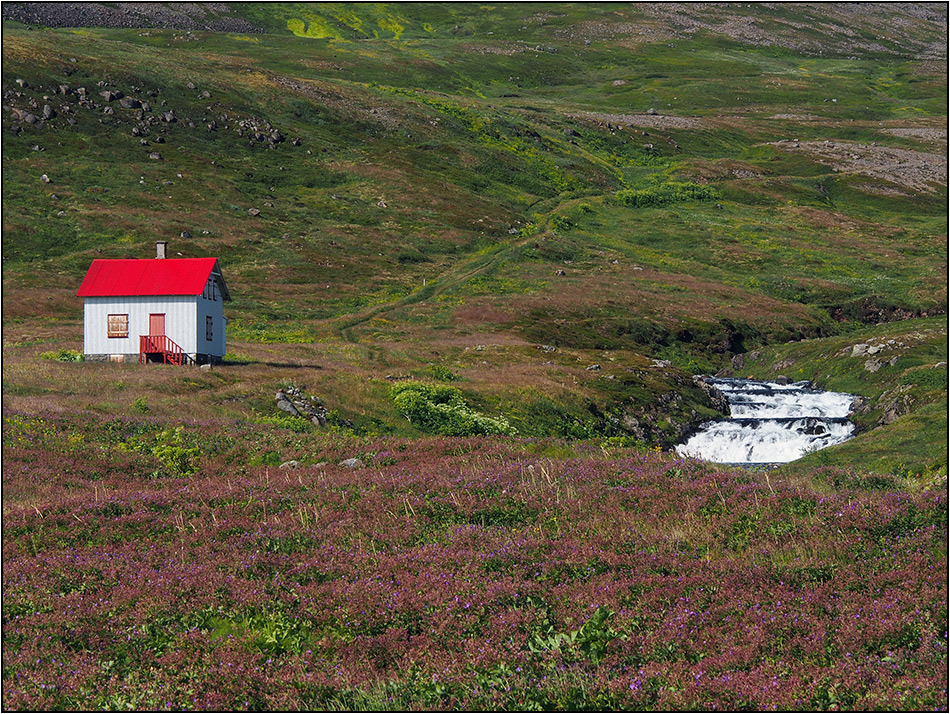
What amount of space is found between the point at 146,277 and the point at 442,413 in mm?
26474

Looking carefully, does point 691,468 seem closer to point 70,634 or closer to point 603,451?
point 603,451

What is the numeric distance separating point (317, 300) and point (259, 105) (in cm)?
8106

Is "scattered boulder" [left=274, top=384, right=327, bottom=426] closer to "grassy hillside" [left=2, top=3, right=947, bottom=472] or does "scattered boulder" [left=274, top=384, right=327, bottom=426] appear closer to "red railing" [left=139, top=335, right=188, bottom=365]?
"grassy hillside" [left=2, top=3, right=947, bottom=472]

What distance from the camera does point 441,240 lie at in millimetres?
120500

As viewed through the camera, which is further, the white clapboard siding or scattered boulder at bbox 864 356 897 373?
scattered boulder at bbox 864 356 897 373

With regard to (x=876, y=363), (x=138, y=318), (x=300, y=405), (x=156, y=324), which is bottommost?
(x=876, y=363)

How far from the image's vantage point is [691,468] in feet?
57.9

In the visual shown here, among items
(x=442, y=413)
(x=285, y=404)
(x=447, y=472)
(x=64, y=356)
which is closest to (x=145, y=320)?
(x=64, y=356)

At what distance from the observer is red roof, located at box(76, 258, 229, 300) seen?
173 ft

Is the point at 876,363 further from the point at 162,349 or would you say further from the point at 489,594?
the point at 489,594

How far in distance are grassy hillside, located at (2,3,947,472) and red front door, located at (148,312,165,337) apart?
21.2 feet

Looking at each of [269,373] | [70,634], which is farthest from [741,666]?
[269,373]

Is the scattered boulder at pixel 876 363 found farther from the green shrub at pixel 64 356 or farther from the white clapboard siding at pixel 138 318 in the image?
the green shrub at pixel 64 356

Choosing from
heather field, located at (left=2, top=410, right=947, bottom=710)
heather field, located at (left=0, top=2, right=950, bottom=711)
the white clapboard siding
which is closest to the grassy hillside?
heather field, located at (left=0, top=2, right=950, bottom=711)
